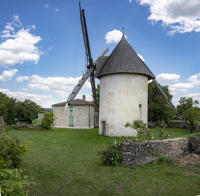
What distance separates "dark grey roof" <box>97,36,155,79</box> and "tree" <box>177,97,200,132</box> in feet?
26.4

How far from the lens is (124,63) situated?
1650cm

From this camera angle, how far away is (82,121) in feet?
90.0

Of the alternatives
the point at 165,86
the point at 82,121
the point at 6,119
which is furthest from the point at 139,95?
the point at 6,119

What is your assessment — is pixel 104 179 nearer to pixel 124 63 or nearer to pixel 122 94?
pixel 122 94

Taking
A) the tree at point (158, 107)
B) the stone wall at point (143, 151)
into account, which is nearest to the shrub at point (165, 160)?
the stone wall at point (143, 151)

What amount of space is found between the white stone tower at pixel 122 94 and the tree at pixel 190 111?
8.43 m

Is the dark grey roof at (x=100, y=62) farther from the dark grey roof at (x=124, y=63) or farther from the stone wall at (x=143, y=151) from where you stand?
the stone wall at (x=143, y=151)

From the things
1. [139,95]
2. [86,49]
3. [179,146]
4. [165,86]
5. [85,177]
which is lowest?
[85,177]

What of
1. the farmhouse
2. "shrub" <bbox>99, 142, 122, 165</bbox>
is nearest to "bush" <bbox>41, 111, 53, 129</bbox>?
the farmhouse

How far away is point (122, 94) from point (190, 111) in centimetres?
1060

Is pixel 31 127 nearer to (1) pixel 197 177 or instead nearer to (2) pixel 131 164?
(2) pixel 131 164

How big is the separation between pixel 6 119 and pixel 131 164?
1062 inches

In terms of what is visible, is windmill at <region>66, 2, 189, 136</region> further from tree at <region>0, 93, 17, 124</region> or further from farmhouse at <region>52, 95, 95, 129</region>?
tree at <region>0, 93, 17, 124</region>

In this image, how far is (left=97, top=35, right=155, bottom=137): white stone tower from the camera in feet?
52.4
